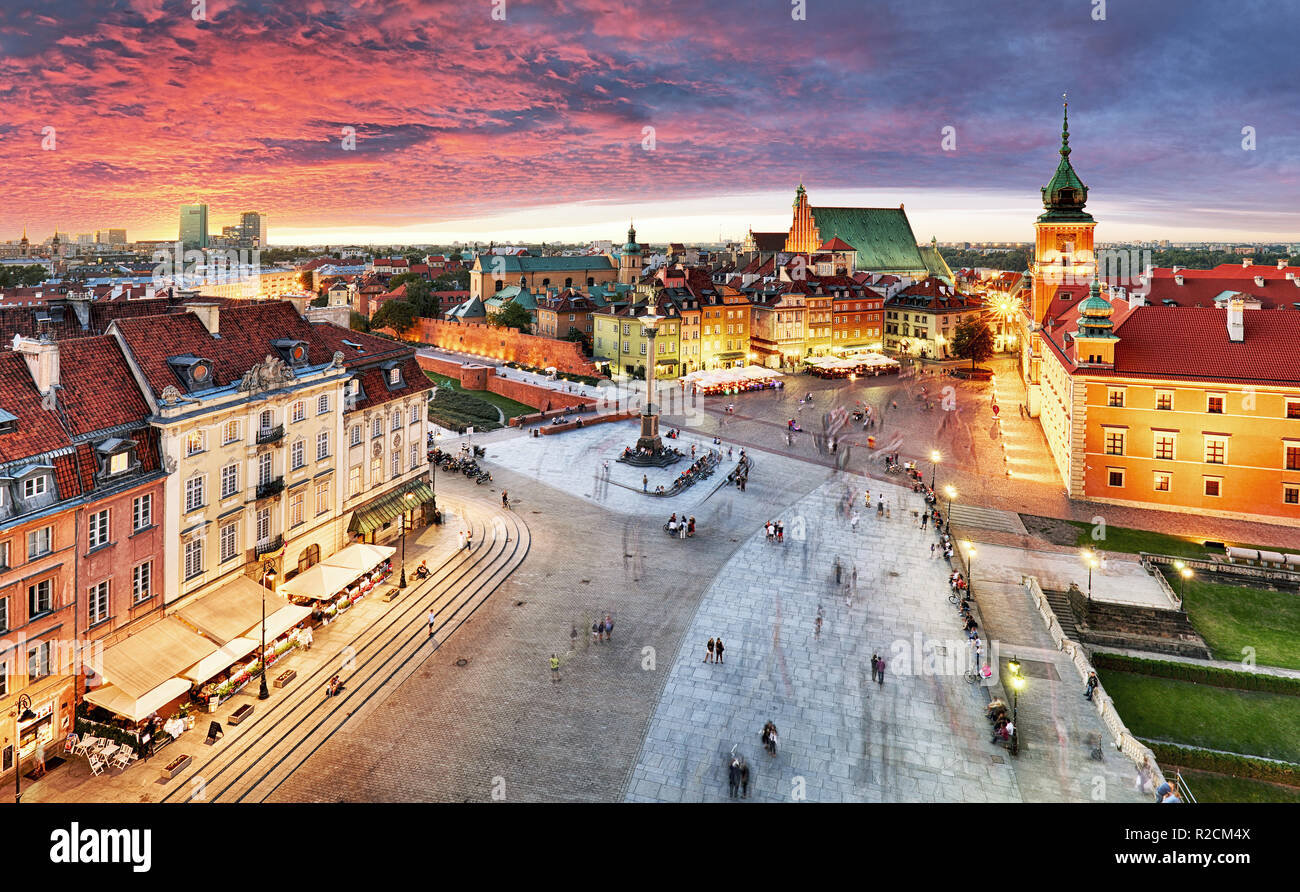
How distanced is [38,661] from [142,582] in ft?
13.8

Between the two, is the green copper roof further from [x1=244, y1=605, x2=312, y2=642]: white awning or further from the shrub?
[x1=244, y1=605, x2=312, y2=642]: white awning

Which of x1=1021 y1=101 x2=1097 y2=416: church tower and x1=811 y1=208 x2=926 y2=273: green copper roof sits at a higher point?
x1=811 y1=208 x2=926 y2=273: green copper roof

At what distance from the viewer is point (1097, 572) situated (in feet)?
131

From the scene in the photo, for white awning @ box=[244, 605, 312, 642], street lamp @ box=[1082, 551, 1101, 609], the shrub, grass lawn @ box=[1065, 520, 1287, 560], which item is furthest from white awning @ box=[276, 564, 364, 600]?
grass lawn @ box=[1065, 520, 1287, 560]

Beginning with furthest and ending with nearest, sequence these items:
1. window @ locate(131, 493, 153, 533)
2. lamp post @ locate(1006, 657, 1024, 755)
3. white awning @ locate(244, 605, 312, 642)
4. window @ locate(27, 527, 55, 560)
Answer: white awning @ locate(244, 605, 312, 642) < window @ locate(131, 493, 153, 533) < lamp post @ locate(1006, 657, 1024, 755) < window @ locate(27, 527, 55, 560)

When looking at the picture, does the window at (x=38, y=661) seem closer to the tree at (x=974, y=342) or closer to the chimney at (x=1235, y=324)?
the chimney at (x=1235, y=324)

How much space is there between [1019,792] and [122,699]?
27259mm

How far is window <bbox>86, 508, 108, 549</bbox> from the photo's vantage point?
2484 cm

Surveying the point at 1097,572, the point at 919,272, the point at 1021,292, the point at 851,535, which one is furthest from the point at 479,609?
the point at 919,272

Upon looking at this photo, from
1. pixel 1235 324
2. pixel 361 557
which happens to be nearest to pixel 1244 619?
pixel 1235 324

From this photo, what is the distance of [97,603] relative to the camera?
993 inches

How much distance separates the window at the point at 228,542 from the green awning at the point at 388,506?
747 centimetres

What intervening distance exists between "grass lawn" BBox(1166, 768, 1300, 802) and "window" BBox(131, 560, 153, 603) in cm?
3552
